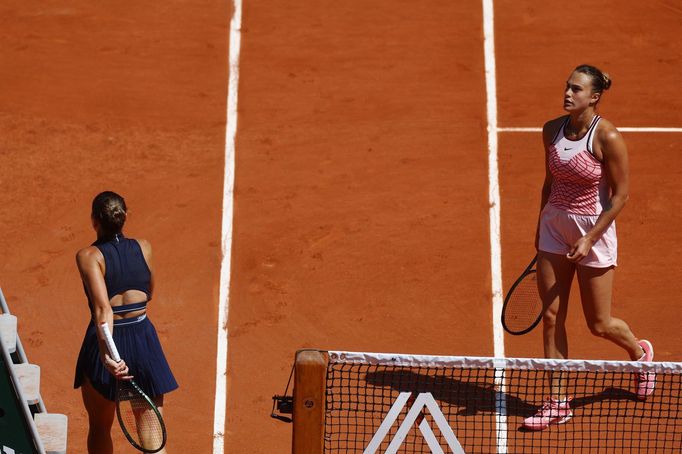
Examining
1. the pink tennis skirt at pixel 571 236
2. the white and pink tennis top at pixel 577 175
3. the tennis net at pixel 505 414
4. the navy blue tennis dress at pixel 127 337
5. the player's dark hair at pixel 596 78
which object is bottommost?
the tennis net at pixel 505 414

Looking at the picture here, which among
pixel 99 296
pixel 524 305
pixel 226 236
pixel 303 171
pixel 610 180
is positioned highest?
pixel 303 171

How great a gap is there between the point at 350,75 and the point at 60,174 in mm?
2837

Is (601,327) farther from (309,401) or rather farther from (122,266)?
(122,266)

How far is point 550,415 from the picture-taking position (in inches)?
278

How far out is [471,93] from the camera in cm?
1037

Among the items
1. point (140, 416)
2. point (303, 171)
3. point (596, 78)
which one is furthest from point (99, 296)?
point (303, 171)

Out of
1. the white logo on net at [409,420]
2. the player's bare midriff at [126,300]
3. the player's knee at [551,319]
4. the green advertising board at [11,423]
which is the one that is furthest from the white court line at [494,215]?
the green advertising board at [11,423]

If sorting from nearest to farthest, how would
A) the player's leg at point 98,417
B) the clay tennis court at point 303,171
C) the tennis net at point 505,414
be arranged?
the player's leg at point 98,417
the tennis net at point 505,414
the clay tennis court at point 303,171

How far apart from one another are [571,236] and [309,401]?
2541mm

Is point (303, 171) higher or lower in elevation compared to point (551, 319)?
higher

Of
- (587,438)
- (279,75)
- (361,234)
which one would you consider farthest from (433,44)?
(587,438)

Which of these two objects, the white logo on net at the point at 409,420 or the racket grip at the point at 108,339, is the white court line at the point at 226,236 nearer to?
the racket grip at the point at 108,339

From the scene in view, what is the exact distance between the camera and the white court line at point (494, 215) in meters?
Result: 7.22

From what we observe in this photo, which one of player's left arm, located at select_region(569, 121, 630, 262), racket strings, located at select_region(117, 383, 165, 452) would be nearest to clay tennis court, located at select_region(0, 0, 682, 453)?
racket strings, located at select_region(117, 383, 165, 452)
